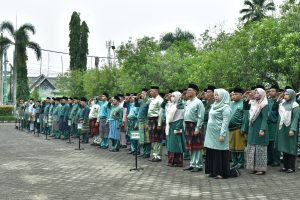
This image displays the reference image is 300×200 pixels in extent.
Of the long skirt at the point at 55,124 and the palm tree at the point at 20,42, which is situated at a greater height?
the palm tree at the point at 20,42

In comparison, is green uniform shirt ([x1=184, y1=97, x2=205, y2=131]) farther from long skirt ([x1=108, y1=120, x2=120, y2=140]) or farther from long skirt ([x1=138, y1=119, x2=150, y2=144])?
long skirt ([x1=108, y1=120, x2=120, y2=140])

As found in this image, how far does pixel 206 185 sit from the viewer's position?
856 centimetres

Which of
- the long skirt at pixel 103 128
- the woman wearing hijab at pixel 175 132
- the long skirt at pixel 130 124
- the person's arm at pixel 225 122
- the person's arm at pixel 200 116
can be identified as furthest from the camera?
the long skirt at pixel 103 128

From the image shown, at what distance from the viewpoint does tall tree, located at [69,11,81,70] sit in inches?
2140

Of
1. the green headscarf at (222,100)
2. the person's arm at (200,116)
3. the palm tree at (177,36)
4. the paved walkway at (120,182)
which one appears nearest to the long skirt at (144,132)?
the paved walkway at (120,182)

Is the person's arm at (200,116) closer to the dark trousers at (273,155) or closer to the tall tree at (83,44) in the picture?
the dark trousers at (273,155)

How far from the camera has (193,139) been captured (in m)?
10.4

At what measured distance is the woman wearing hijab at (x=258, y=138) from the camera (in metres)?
9.70

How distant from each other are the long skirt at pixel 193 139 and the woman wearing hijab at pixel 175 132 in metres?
0.45

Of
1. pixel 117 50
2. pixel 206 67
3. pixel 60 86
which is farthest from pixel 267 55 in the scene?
pixel 60 86

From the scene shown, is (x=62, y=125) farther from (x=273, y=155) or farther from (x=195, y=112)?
(x=273, y=155)

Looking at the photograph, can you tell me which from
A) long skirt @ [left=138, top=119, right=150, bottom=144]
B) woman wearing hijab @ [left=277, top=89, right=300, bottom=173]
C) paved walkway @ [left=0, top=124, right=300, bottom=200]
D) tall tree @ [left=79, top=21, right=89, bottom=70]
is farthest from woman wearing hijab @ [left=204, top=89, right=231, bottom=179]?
tall tree @ [left=79, top=21, right=89, bottom=70]

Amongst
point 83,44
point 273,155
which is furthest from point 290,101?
point 83,44

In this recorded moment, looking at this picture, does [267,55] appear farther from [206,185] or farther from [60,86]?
[60,86]
